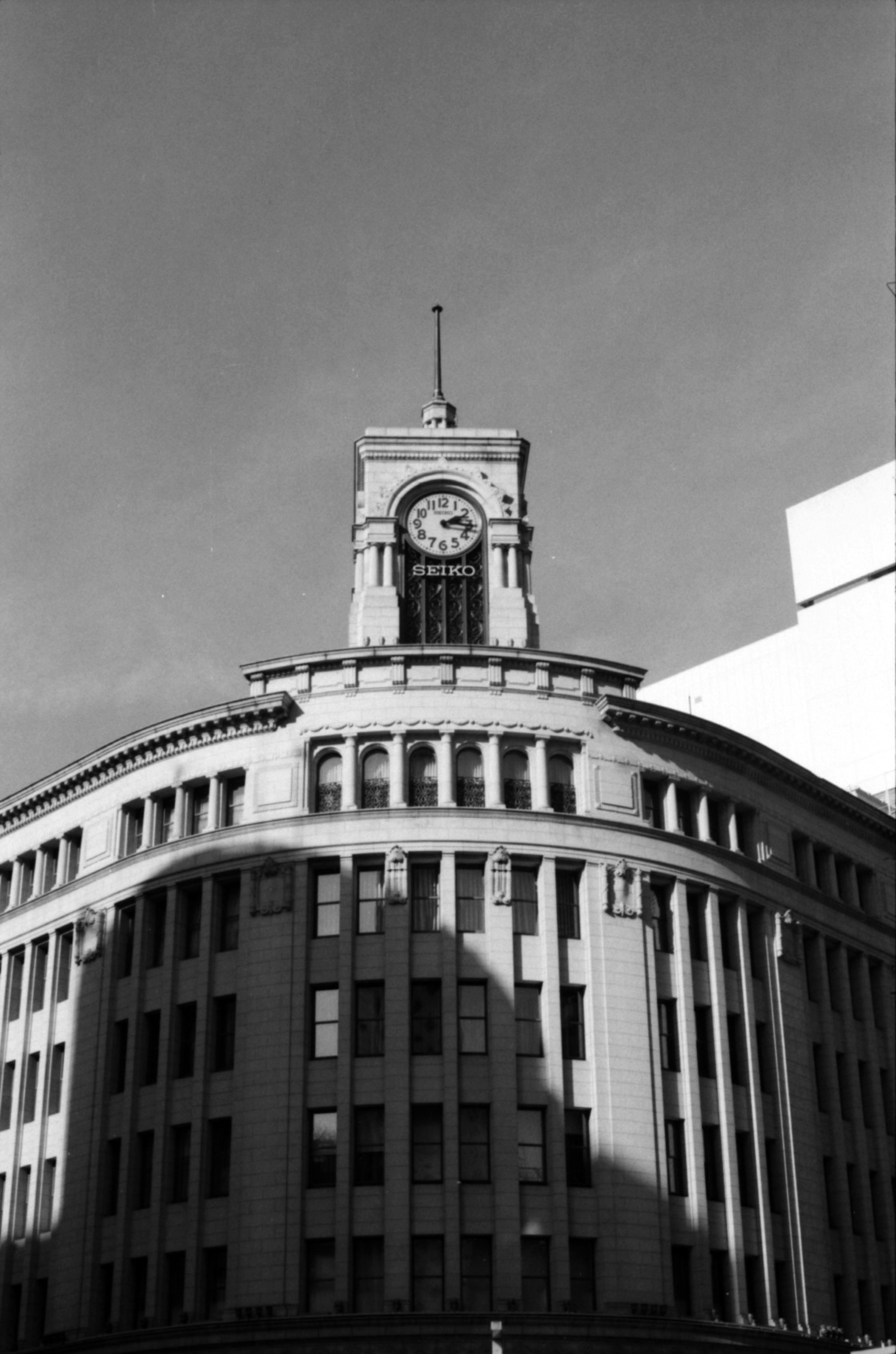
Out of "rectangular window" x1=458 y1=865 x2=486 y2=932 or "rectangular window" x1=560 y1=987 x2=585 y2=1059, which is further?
"rectangular window" x1=458 y1=865 x2=486 y2=932

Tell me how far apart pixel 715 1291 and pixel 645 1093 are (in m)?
6.66


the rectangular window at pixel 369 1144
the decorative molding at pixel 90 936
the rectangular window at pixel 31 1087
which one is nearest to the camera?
the rectangular window at pixel 369 1144

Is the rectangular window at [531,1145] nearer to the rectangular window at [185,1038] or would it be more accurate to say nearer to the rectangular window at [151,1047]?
the rectangular window at [185,1038]

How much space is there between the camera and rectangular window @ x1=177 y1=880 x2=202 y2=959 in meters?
65.1

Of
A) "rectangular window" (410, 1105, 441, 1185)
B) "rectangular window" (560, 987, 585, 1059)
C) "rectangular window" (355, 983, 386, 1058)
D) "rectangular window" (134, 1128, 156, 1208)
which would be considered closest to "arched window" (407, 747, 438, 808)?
"rectangular window" (355, 983, 386, 1058)

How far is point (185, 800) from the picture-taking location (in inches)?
2653

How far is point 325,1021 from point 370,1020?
148 cm

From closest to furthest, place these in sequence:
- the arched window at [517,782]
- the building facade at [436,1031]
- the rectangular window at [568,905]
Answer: the building facade at [436,1031] → the rectangular window at [568,905] → the arched window at [517,782]

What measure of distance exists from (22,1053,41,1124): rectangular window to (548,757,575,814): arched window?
2138cm

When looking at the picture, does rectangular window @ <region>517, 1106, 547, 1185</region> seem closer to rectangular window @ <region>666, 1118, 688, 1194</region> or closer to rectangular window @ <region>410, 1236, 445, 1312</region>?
rectangular window @ <region>410, 1236, 445, 1312</region>

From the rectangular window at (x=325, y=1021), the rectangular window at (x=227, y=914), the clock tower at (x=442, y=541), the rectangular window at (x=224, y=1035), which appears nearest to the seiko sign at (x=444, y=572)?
the clock tower at (x=442, y=541)

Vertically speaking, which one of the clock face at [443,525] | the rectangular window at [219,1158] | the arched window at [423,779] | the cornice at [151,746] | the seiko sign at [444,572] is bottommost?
the rectangular window at [219,1158]

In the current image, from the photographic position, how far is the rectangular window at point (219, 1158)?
60531mm

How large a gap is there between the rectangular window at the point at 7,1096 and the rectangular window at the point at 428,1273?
736 inches
